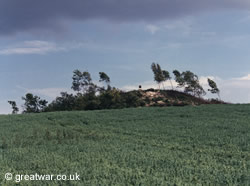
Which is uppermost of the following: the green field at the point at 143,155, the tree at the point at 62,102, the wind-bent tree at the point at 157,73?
the wind-bent tree at the point at 157,73

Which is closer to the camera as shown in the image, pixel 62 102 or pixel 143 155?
pixel 143 155

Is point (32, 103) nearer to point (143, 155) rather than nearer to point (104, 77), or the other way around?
point (104, 77)

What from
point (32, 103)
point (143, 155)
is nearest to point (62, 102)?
point (32, 103)

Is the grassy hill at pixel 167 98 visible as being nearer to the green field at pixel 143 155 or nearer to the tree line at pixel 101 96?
the tree line at pixel 101 96

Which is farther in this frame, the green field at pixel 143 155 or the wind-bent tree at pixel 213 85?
the wind-bent tree at pixel 213 85

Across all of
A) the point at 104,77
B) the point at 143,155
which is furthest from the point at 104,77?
the point at 143,155

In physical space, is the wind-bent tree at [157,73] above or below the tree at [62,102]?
above

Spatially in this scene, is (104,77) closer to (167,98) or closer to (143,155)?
(167,98)

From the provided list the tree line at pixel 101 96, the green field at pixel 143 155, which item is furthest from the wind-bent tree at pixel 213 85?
the green field at pixel 143 155

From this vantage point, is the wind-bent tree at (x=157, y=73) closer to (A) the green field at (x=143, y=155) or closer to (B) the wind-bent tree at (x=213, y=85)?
(B) the wind-bent tree at (x=213, y=85)

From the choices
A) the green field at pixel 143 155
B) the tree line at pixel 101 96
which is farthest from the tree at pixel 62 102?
the green field at pixel 143 155

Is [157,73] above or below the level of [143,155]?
above

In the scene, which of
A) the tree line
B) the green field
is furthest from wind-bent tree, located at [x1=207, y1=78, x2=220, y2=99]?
the green field

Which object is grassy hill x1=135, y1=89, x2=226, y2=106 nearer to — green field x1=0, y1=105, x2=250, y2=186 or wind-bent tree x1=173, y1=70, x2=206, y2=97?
wind-bent tree x1=173, y1=70, x2=206, y2=97
